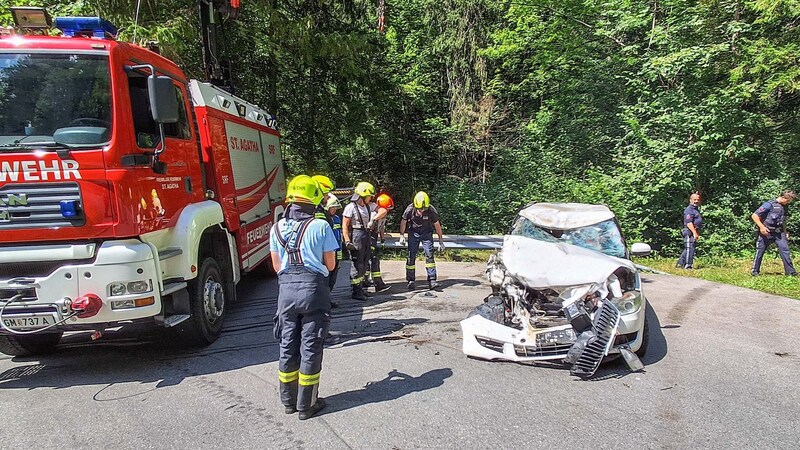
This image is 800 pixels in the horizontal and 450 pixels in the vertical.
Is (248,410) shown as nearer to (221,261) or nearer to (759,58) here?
(221,261)

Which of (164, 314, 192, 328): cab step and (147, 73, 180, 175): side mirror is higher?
(147, 73, 180, 175): side mirror

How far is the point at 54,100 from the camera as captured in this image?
405cm

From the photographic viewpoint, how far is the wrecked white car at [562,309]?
417cm

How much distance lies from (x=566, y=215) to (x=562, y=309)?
6.13ft

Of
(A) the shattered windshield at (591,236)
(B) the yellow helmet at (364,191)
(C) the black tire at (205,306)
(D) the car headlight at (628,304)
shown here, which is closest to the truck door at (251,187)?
(C) the black tire at (205,306)

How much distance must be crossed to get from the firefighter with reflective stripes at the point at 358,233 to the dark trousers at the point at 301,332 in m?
3.59

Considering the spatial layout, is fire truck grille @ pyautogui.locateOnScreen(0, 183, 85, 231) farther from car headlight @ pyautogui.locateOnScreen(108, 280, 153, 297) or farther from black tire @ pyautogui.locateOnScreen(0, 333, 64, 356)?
black tire @ pyautogui.locateOnScreen(0, 333, 64, 356)

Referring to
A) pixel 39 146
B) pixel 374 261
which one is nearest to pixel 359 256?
pixel 374 261

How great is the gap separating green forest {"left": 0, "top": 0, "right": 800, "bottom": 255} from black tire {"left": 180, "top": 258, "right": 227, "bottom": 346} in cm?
540

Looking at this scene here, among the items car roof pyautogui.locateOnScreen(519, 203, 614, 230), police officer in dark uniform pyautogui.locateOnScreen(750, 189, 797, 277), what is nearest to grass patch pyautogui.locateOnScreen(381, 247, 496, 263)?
car roof pyautogui.locateOnScreen(519, 203, 614, 230)

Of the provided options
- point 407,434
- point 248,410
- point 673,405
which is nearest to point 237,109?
point 248,410

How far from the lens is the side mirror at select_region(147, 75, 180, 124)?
4184mm

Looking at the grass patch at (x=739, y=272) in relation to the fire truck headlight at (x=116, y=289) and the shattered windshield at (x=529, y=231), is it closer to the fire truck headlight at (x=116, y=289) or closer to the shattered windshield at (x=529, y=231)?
the shattered windshield at (x=529, y=231)

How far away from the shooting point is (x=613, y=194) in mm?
12820
